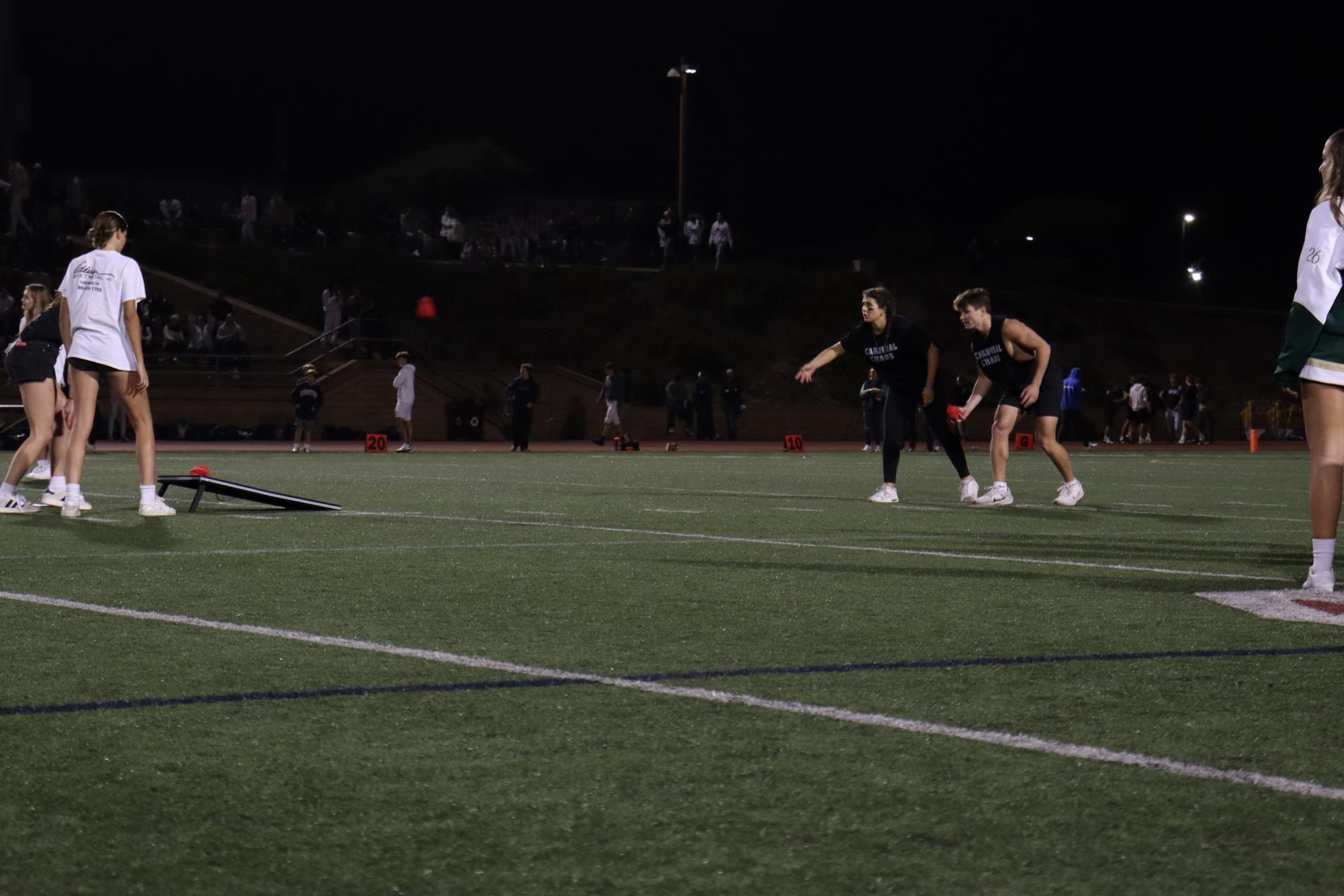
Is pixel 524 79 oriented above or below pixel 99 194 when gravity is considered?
above

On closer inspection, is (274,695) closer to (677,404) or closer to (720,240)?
(677,404)

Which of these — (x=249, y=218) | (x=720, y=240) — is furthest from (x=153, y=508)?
(x=720, y=240)

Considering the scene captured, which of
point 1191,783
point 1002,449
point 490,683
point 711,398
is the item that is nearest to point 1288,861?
point 1191,783

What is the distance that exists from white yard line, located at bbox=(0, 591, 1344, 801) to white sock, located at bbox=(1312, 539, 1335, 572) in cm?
361

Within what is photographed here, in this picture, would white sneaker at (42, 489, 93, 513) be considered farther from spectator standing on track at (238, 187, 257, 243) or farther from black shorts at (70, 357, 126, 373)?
spectator standing on track at (238, 187, 257, 243)

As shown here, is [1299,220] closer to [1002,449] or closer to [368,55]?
[368,55]

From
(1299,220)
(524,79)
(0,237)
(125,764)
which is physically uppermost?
(524,79)

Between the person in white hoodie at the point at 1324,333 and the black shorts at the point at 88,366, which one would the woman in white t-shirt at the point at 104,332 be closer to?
the black shorts at the point at 88,366

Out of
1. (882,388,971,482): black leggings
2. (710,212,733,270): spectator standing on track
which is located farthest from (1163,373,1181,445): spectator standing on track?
(882,388,971,482): black leggings

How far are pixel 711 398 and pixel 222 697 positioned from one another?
Answer: 128 feet

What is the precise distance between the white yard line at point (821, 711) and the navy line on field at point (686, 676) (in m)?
0.15

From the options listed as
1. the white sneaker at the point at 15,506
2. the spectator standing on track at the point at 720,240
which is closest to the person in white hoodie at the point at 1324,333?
the white sneaker at the point at 15,506

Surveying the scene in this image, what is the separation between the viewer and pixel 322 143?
69.8 meters

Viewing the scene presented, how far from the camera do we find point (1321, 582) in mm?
7070
